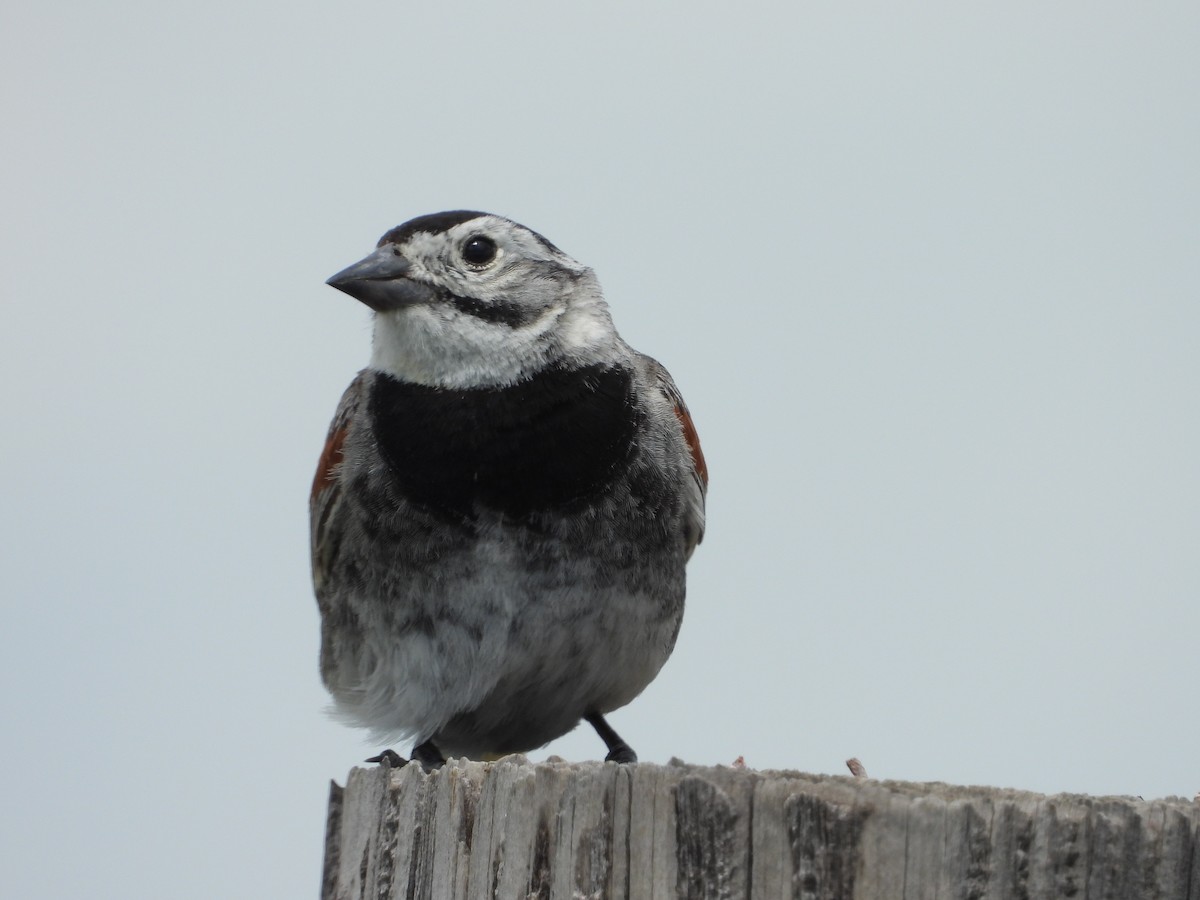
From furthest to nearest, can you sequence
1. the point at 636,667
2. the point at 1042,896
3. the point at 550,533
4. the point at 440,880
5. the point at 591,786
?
the point at 636,667 < the point at 550,533 < the point at 440,880 < the point at 591,786 < the point at 1042,896

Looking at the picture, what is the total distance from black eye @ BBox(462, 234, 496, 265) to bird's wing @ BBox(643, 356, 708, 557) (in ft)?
3.51

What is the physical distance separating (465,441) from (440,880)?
272 cm

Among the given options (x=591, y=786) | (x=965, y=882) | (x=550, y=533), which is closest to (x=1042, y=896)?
(x=965, y=882)

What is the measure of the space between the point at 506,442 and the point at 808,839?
353 centimetres

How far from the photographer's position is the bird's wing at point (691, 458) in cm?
739

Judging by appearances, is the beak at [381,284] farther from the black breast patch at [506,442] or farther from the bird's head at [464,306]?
the black breast patch at [506,442]

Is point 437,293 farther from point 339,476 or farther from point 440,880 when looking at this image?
point 440,880

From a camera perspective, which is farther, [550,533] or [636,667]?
[636,667]

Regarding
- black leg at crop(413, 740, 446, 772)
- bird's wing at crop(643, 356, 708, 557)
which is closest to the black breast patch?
bird's wing at crop(643, 356, 708, 557)

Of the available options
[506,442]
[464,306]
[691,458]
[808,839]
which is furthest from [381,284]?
[808,839]

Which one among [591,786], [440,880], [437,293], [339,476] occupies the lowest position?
[440,880]

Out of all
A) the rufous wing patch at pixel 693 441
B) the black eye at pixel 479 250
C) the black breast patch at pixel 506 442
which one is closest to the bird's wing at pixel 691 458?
the rufous wing patch at pixel 693 441

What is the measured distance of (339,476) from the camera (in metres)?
7.18

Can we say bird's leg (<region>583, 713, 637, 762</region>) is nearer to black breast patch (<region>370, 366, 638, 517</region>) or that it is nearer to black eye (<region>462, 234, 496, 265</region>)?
black breast patch (<region>370, 366, 638, 517</region>)
